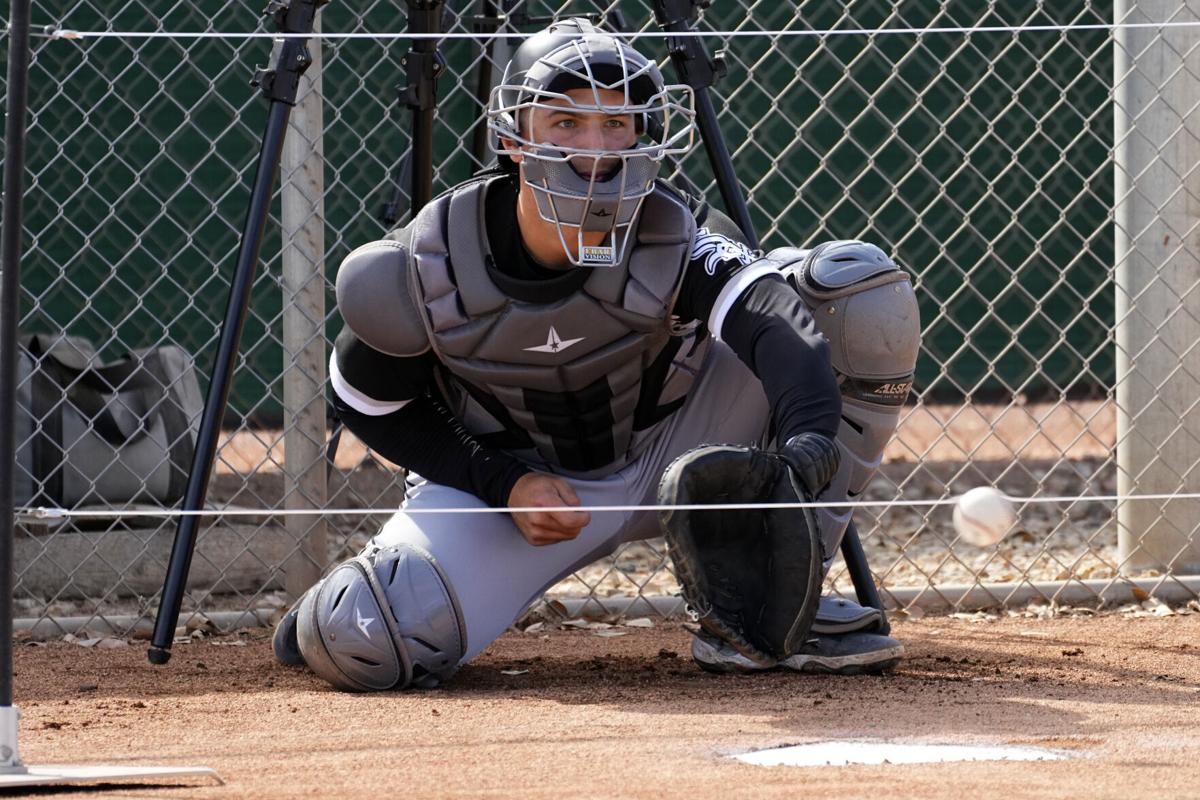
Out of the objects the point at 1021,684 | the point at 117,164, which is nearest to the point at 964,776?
the point at 1021,684

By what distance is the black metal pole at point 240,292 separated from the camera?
11.6 feet

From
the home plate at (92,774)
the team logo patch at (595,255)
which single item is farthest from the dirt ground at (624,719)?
the team logo patch at (595,255)

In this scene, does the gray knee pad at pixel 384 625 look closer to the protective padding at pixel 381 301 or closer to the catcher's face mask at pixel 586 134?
the protective padding at pixel 381 301

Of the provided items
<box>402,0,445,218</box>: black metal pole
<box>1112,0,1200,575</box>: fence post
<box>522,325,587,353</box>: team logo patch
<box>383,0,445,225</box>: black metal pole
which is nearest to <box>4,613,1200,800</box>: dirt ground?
<box>1112,0,1200,575</box>: fence post

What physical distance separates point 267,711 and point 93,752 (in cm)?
42

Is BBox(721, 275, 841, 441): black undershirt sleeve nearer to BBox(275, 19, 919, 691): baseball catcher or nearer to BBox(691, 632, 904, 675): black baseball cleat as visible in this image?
BBox(275, 19, 919, 691): baseball catcher

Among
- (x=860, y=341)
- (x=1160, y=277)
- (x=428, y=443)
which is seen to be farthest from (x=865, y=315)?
(x=1160, y=277)

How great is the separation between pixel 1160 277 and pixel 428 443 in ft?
6.92

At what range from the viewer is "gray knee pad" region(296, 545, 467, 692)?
3.20 metres

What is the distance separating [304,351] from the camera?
420cm

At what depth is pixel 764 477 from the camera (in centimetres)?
288

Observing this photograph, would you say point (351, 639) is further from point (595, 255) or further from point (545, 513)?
point (595, 255)

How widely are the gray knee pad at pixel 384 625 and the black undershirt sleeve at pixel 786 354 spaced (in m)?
0.80

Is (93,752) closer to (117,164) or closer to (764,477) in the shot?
(764,477)
